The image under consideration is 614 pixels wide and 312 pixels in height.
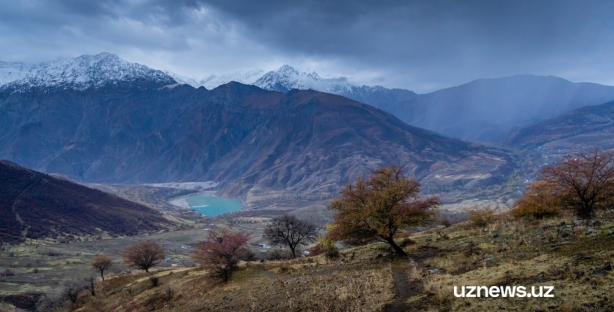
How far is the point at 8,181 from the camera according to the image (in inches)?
7431

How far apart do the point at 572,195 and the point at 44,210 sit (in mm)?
216610

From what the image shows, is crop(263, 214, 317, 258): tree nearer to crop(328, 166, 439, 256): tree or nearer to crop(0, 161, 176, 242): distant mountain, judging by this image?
crop(328, 166, 439, 256): tree

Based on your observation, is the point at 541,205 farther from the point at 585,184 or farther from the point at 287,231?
the point at 287,231

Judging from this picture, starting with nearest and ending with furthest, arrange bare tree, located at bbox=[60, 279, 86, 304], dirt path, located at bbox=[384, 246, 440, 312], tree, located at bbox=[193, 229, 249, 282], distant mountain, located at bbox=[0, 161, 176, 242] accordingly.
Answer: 1. dirt path, located at bbox=[384, 246, 440, 312]
2. tree, located at bbox=[193, 229, 249, 282]
3. bare tree, located at bbox=[60, 279, 86, 304]
4. distant mountain, located at bbox=[0, 161, 176, 242]

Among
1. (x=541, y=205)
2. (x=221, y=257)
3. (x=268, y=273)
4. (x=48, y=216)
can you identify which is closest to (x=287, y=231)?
(x=221, y=257)

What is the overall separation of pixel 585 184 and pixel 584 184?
0.26 ft

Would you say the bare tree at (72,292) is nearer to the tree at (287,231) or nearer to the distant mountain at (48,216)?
the tree at (287,231)

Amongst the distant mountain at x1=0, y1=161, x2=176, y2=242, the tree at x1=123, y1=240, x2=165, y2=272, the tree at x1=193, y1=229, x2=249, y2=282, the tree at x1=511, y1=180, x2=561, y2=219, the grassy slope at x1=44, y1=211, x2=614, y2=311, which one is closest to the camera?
the grassy slope at x1=44, y1=211, x2=614, y2=311

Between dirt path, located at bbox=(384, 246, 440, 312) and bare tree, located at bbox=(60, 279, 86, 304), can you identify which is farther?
bare tree, located at bbox=(60, 279, 86, 304)

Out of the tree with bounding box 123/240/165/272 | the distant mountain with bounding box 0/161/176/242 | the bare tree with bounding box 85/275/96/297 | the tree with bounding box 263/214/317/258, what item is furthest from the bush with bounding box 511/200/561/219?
the distant mountain with bounding box 0/161/176/242

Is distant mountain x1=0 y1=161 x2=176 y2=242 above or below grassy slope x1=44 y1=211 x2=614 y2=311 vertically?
below

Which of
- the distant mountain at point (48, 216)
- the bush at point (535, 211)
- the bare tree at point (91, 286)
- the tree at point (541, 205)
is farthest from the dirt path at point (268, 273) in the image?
the distant mountain at point (48, 216)

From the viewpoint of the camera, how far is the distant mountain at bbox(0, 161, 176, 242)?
155375 millimetres

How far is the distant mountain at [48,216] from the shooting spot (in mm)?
155375
